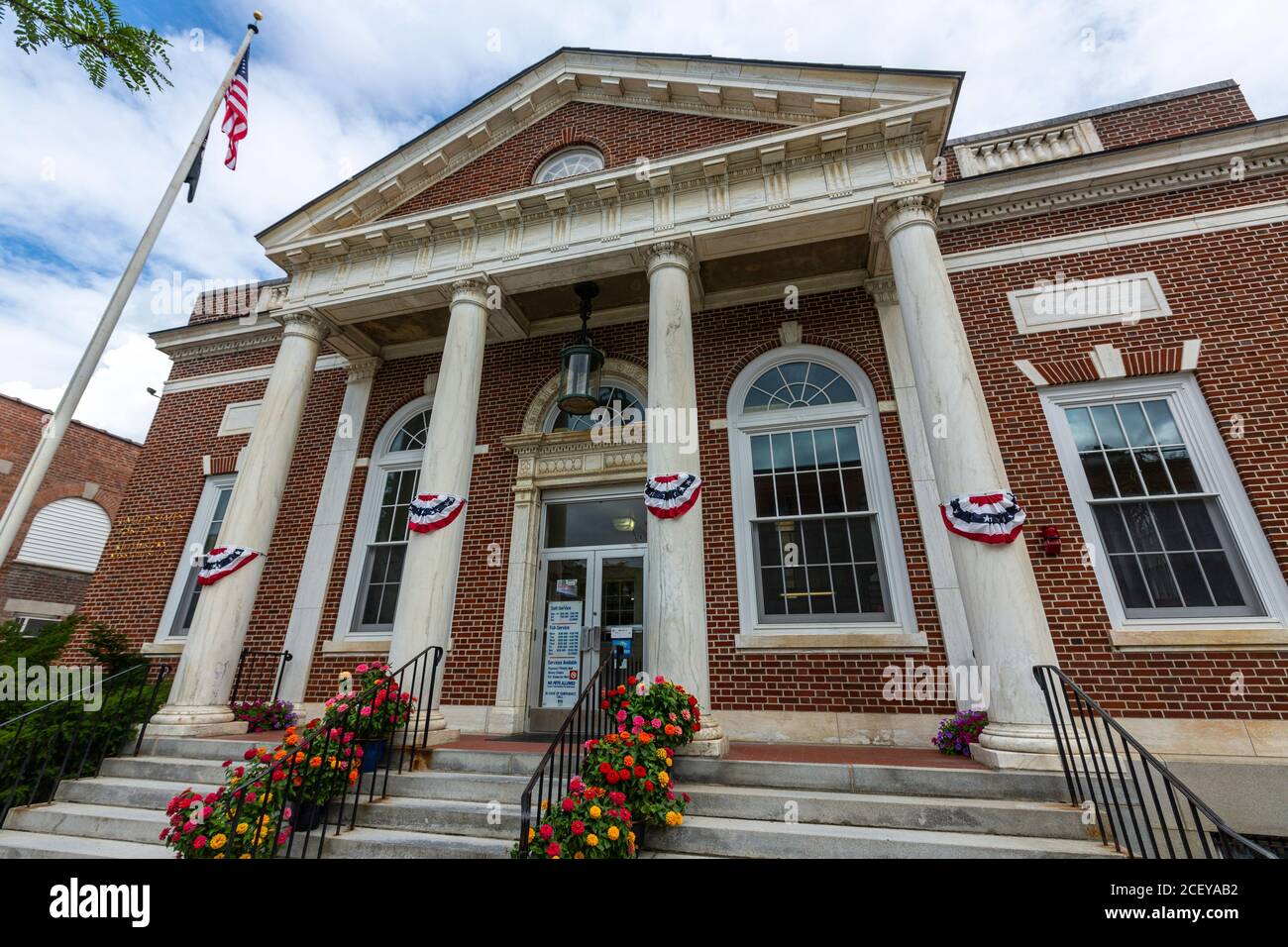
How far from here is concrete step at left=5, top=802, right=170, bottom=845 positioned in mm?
4535

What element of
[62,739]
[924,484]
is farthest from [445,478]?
[924,484]

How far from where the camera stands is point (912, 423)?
7.33 metres

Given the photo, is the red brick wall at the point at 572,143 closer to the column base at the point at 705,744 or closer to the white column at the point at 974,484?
the white column at the point at 974,484

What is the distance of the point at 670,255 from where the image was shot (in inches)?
276

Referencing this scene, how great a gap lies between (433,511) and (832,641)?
16.5ft

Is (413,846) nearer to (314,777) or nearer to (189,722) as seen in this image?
(314,777)

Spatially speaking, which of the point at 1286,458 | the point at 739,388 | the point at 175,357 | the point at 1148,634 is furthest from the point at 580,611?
the point at 175,357

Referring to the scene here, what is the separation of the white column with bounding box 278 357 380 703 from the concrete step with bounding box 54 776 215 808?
2.82 metres

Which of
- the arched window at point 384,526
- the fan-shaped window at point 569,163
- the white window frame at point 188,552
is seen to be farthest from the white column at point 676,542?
the white window frame at point 188,552

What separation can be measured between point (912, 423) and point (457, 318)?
249 inches

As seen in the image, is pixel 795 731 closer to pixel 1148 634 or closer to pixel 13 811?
pixel 1148 634

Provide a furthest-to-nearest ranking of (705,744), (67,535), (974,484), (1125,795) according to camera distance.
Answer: (67,535) → (974,484) → (705,744) → (1125,795)

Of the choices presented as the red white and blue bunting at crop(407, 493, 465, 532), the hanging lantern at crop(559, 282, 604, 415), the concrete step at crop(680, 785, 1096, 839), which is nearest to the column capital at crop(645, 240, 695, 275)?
the hanging lantern at crop(559, 282, 604, 415)

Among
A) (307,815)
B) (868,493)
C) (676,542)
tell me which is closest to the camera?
(307,815)
